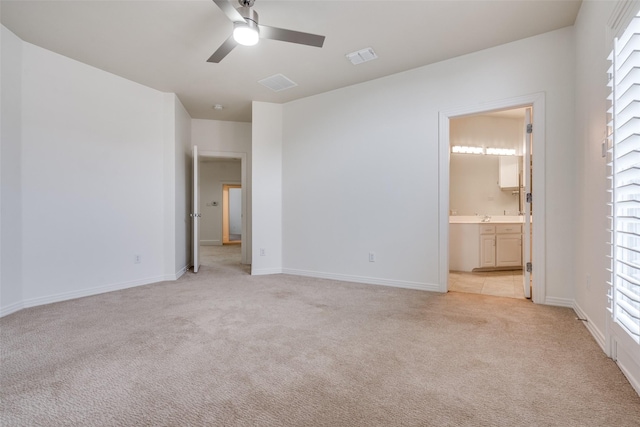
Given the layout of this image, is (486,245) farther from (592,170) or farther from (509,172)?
(592,170)

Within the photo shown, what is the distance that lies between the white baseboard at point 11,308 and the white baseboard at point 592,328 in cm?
467

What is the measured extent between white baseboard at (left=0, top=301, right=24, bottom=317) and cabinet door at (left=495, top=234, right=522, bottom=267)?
5966 mm

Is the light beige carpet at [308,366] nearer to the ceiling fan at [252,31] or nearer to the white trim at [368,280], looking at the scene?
the white trim at [368,280]

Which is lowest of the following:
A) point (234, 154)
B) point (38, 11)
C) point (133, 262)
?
point (133, 262)

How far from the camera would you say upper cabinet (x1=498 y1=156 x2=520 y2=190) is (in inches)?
212

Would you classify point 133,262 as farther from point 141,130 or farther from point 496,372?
point 496,372

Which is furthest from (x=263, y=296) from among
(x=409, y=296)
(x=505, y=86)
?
(x=505, y=86)

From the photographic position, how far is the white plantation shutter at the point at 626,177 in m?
1.45

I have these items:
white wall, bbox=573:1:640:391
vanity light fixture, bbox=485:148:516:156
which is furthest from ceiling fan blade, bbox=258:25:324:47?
vanity light fixture, bbox=485:148:516:156

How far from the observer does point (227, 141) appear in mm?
A: 5793

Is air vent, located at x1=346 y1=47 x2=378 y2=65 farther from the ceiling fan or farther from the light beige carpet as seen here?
the light beige carpet

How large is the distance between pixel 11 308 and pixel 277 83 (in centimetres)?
365

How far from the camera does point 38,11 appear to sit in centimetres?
259

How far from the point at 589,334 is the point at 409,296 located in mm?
1485
